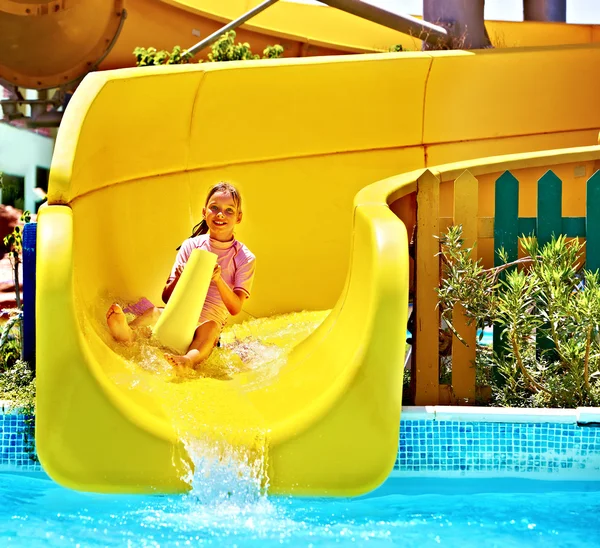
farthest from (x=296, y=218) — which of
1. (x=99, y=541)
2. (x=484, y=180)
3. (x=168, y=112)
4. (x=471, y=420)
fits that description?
(x=99, y=541)

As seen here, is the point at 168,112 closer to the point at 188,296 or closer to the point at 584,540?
the point at 188,296

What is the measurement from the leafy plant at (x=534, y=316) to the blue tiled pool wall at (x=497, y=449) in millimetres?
226

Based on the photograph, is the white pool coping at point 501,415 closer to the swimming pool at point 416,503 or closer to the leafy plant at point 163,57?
the swimming pool at point 416,503

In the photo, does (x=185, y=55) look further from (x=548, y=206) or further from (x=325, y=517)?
(x=325, y=517)

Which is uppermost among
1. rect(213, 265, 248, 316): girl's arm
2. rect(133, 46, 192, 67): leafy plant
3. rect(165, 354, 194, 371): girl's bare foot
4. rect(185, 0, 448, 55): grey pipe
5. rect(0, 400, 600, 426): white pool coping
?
rect(185, 0, 448, 55): grey pipe

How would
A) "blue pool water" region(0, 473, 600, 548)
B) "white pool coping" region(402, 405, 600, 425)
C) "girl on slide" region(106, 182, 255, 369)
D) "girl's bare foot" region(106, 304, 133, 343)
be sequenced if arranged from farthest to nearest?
1. "girl on slide" region(106, 182, 255, 369)
2. "girl's bare foot" region(106, 304, 133, 343)
3. "white pool coping" region(402, 405, 600, 425)
4. "blue pool water" region(0, 473, 600, 548)

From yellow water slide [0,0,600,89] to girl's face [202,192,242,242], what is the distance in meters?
4.93

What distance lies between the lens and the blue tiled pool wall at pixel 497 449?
3252 mm

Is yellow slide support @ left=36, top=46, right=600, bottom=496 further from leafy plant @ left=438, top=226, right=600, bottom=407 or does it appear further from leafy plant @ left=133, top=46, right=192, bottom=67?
leafy plant @ left=133, top=46, right=192, bottom=67

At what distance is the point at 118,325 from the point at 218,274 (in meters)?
0.51

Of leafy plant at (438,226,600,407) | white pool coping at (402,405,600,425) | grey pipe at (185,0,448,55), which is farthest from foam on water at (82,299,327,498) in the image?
grey pipe at (185,0,448,55)

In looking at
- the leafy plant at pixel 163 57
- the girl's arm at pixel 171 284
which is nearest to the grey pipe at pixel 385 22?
the leafy plant at pixel 163 57

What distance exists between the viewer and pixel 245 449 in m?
2.90

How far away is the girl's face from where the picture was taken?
3.91 metres
